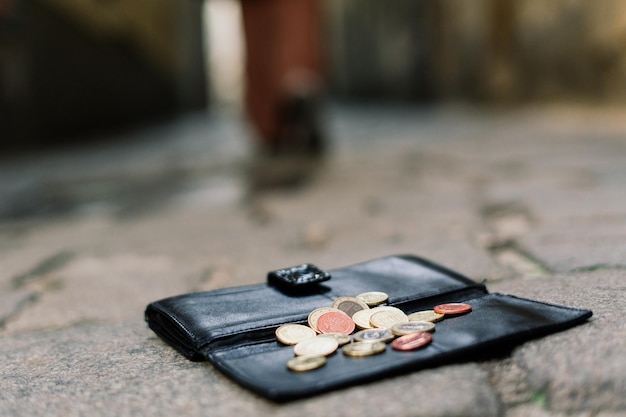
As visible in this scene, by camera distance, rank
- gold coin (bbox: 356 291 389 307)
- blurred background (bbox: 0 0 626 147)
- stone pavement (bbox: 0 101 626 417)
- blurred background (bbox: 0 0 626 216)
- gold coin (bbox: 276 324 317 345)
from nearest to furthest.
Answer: stone pavement (bbox: 0 101 626 417) → gold coin (bbox: 276 324 317 345) → gold coin (bbox: 356 291 389 307) → blurred background (bbox: 0 0 626 216) → blurred background (bbox: 0 0 626 147)

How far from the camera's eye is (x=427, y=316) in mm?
898

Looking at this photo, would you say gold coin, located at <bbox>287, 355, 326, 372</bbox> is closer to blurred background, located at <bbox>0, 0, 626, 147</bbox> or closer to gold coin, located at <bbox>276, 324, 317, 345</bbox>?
gold coin, located at <bbox>276, 324, 317, 345</bbox>

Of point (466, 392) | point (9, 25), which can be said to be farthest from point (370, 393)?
point (9, 25)

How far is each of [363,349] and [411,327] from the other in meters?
0.08

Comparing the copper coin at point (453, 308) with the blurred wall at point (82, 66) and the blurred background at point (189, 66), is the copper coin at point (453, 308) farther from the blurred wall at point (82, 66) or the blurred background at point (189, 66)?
the blurred wall at point (82, 66)

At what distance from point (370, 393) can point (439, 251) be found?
0.83 meters

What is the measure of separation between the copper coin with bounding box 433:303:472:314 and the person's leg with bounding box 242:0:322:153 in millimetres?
2797

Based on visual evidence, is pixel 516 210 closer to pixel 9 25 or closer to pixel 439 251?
pixel 439 251

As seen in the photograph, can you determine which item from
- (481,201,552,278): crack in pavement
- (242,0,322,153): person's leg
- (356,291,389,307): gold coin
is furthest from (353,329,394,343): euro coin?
(242,0,322,153): person's leg

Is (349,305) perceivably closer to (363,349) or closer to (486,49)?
(363,349)

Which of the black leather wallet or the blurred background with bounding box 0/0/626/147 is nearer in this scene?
the black leather wallet

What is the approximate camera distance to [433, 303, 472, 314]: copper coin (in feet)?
2.96

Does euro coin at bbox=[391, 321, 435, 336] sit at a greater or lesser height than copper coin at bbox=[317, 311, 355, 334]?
greater

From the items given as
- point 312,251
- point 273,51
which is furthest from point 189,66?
point 312,251
